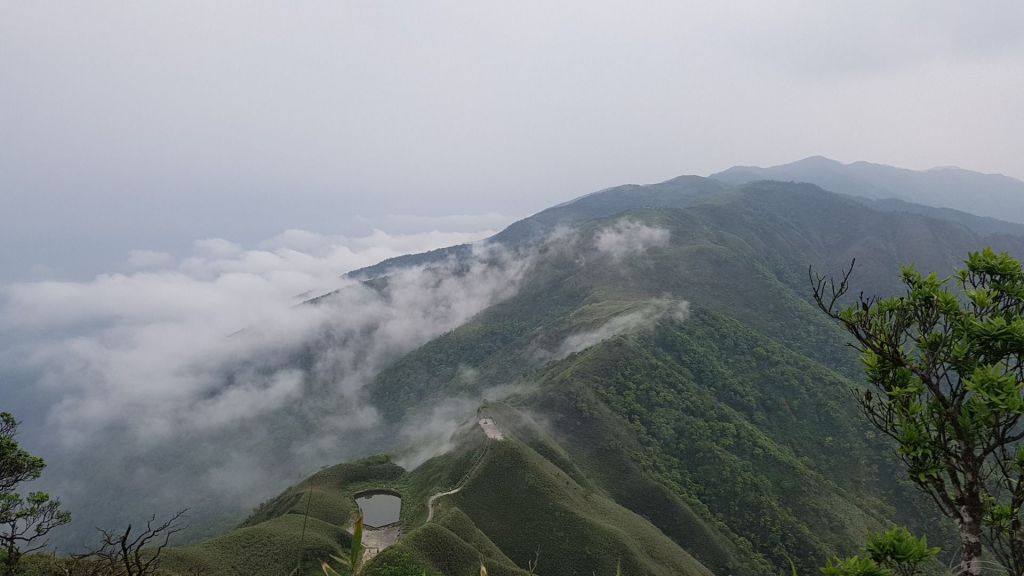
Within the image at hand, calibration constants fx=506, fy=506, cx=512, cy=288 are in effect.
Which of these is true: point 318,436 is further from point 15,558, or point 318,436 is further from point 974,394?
point 974,394

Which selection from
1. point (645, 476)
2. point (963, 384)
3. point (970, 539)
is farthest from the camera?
point (645, 476)

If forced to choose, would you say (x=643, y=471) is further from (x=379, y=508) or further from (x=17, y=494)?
(x=17, y=494)

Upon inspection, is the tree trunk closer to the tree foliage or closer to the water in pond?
the tree foliage

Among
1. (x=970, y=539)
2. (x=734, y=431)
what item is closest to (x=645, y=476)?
(x=734, y=431)

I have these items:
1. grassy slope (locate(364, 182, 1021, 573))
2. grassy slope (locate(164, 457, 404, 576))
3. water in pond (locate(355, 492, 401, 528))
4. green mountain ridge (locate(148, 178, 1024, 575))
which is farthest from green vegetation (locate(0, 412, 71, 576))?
grassy slope (locate(364, 182, 1021, 573))

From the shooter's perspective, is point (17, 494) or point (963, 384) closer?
point (963, 384)

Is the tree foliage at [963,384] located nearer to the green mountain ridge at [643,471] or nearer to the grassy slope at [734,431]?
the green mountain ridge at [643,471]
